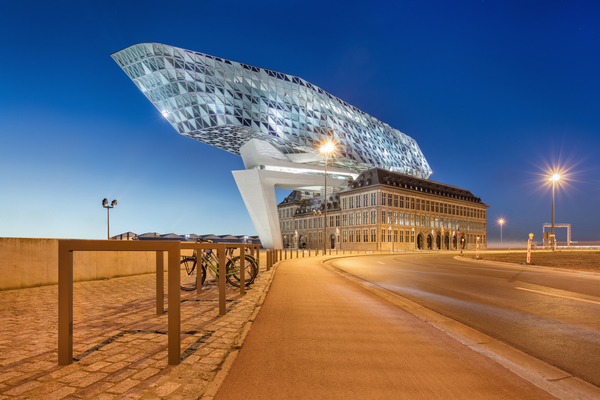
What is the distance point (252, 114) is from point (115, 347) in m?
55.9

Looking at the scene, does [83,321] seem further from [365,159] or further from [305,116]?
[365,159]

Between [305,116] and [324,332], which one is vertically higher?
[305,116]

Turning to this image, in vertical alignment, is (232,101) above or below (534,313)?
above

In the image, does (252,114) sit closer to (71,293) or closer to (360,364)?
(71,293)

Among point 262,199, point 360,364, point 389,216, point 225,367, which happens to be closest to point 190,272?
point 225,367

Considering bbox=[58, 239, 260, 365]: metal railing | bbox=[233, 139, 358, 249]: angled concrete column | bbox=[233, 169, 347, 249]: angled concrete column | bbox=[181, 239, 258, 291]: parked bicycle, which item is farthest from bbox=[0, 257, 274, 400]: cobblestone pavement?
bbox=[233, 169, 347, 249]: angled concrete column

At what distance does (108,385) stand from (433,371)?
329 cm

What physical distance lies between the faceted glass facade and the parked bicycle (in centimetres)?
4832

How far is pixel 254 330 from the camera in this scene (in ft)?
17.8

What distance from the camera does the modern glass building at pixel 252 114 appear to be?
177 ft

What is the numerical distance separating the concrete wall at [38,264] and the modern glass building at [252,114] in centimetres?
4317

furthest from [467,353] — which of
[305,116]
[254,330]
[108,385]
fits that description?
[305,116]

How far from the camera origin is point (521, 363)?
3.99 meters

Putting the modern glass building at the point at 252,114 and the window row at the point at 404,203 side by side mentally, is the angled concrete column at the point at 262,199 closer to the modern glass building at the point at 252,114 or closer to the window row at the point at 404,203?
the modern glass building at the point at 252,114
